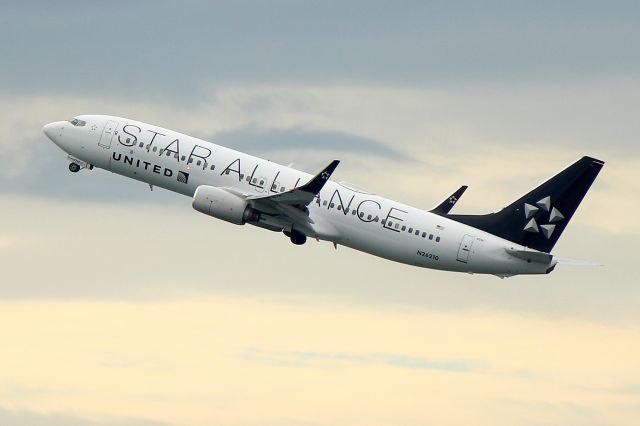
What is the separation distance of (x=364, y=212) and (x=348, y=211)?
121cm

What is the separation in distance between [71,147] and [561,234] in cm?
3975

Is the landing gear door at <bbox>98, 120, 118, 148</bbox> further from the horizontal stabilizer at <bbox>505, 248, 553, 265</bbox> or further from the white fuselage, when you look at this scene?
the horizontal stabilizer at <bbox>505, 248, 553, 265</bbox>

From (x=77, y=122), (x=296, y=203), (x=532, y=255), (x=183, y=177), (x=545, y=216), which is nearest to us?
(x=296, y=203)

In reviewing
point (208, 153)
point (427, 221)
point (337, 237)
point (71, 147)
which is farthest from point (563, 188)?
point (71, 147)

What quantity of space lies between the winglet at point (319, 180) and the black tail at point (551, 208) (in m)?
15.7

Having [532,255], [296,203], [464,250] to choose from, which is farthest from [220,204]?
[532,255]

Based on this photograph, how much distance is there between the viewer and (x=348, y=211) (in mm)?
96875

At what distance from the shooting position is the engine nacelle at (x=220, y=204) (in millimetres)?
95500

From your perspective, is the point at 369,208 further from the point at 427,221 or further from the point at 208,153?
the point at 208,153

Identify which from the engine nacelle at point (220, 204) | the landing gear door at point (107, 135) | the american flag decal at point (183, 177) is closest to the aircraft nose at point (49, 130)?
the landing gear door at point (107, 135)

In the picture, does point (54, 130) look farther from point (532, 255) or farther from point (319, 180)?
point (532, 255)

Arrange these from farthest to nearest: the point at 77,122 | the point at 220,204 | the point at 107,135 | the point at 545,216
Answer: the point at 77,122, the point at 107,135, the point at 545,216, the point at 220,204

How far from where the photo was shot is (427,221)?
97.7 m

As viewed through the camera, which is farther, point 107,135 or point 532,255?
point 107,135
